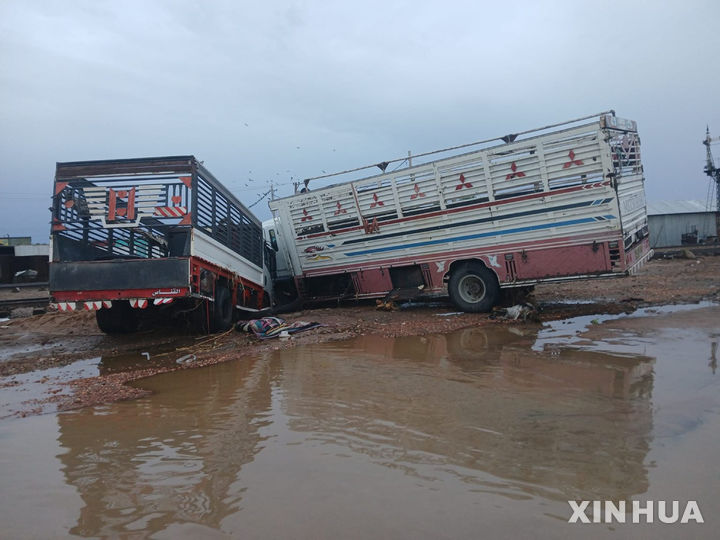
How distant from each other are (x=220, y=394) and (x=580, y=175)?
6896 millimetres

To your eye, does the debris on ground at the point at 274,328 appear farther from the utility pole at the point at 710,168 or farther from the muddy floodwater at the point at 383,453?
the utility pole at the point at 710,168

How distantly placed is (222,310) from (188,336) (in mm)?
752

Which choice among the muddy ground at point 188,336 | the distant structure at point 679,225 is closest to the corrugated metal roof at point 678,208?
the distant structure at point 679,225

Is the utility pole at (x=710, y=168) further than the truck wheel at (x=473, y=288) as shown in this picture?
Yes

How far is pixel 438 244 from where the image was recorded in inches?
418

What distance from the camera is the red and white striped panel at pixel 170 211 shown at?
833 centimetres

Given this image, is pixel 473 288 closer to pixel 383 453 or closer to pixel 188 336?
pixel 188 336

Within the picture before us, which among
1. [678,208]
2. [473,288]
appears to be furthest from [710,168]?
[473,288]

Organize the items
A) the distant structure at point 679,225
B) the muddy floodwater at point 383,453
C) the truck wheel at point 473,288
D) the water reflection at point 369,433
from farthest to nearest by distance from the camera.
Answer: the distant structure at point 679,225, the truck wheel at point 473,288, the water reflection at point 369,433, the muddy floodwater at point 383,453

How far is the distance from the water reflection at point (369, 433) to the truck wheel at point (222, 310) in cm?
313

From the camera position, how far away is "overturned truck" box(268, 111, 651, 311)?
881 cm

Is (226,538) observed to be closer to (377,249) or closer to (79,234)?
(79,234)

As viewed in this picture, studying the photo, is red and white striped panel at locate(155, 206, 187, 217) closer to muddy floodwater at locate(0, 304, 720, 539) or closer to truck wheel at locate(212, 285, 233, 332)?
truck wheel at locate(212, 285, 233, 332)

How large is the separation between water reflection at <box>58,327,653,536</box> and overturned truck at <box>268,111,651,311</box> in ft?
11.6
